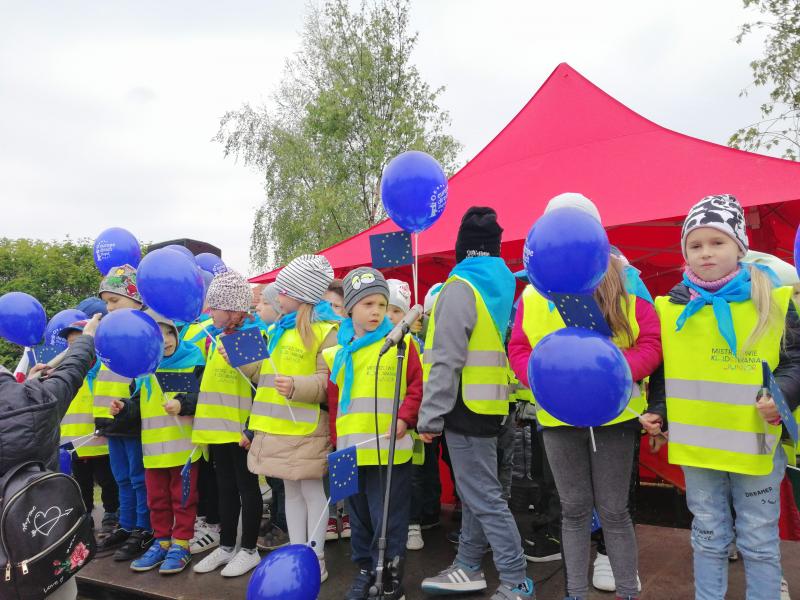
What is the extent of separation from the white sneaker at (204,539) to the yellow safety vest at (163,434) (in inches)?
24.6

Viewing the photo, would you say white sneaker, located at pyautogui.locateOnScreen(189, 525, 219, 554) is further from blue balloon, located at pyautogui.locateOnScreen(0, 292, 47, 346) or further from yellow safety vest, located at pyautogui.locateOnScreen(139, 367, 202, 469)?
blue balloon, located at pyautogui.locateOnScreen(0, 292, 47, 346)

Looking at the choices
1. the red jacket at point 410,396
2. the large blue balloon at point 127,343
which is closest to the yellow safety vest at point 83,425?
the large blue balloon at point 127,343

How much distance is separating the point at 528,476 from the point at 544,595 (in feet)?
3.50

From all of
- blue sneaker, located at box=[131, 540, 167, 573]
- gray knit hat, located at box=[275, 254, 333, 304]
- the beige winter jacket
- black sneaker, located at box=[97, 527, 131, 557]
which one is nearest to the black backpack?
the beige winter jacket

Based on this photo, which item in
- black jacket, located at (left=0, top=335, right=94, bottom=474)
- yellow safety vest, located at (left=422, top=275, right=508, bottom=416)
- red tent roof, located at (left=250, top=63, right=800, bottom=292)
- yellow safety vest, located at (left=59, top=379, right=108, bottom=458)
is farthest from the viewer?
red tent roof, located at (left=250, top=63, right=800, bottom=292)

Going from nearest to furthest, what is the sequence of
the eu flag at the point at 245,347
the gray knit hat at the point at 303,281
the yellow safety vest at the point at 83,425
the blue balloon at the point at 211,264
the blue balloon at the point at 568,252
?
the blue balloon at the point at 568,252, the eu flag at the point at 245,347, the gray knit hat at the point at 303,281, the yellow safety vest at the point at 83,425, the blue balloon at the point at 211,264

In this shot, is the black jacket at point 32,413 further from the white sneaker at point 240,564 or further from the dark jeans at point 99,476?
the dark jeans at point 99,476

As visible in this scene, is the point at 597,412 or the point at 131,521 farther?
the point at 131,521

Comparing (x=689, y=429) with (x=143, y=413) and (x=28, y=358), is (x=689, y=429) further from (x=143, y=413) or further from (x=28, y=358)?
(x=28, y=358)

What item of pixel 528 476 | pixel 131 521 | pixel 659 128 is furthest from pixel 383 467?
pixel 659 128

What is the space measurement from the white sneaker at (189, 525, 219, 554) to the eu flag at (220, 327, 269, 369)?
1.54m

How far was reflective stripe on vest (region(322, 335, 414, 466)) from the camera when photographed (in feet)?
9.57

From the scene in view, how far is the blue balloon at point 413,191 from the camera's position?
311 cm

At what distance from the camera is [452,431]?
9.18 feet
